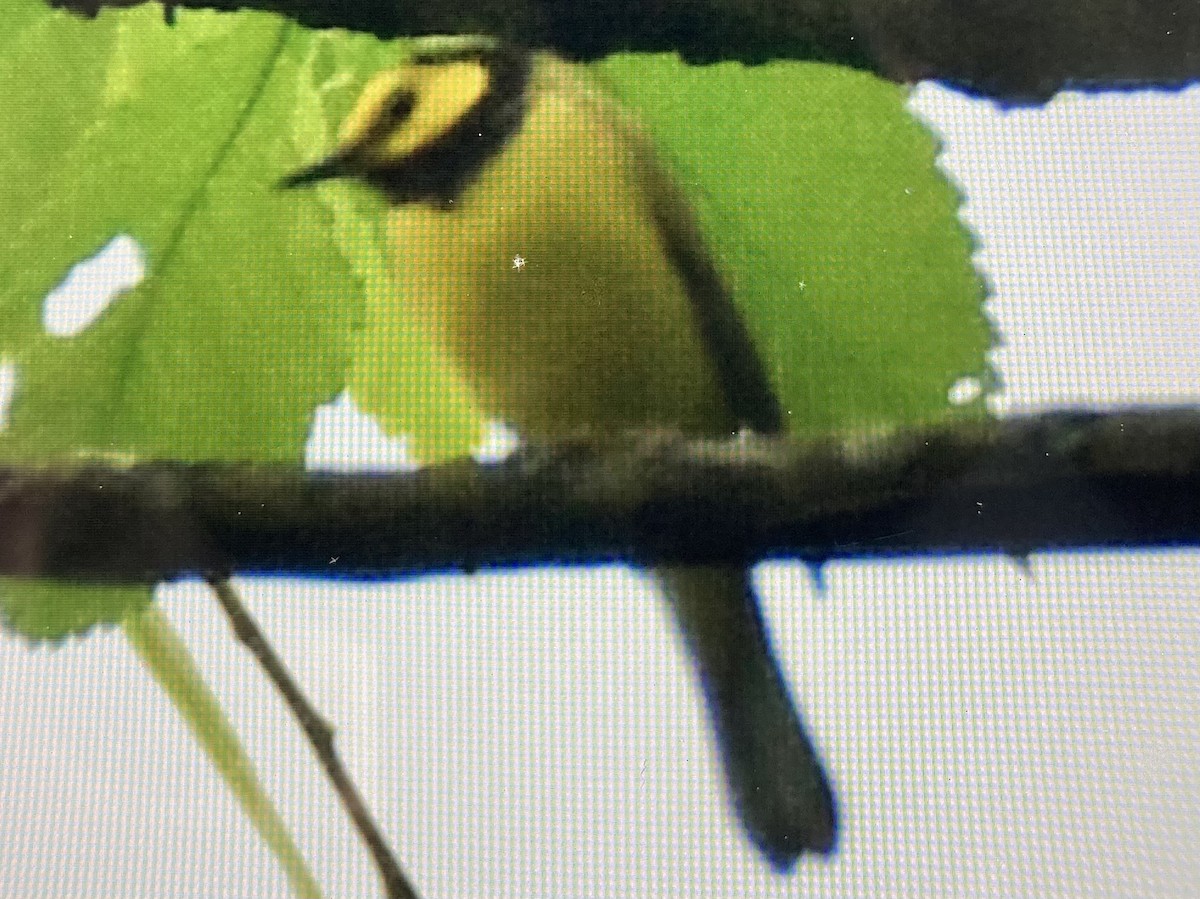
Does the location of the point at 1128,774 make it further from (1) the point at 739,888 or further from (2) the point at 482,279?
(2) the point at 482,279

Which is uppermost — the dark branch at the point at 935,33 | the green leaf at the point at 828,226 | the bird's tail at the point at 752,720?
the dark branch at the point at 935,33

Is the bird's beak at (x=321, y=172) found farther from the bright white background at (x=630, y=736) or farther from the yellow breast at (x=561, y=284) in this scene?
the bright white background at (x=630, y=736)

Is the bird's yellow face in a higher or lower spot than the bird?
higher

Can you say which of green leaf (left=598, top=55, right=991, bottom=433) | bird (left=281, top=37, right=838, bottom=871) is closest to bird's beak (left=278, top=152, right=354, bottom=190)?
bird (left=281, top=37, right=838, bottom=871)

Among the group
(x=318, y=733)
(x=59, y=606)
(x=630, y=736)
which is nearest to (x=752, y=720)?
A: (x=630, y=736)

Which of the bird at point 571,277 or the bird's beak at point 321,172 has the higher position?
the bird's beak at point 321,172

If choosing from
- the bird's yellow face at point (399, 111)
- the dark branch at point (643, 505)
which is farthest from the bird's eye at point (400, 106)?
the dark branch at point (643, 505)

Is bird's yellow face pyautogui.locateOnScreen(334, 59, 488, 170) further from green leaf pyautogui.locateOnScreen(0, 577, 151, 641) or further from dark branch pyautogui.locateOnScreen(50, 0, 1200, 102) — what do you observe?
green leaf pyautogui.locateOnScreen(0, 577, 151, 641)
